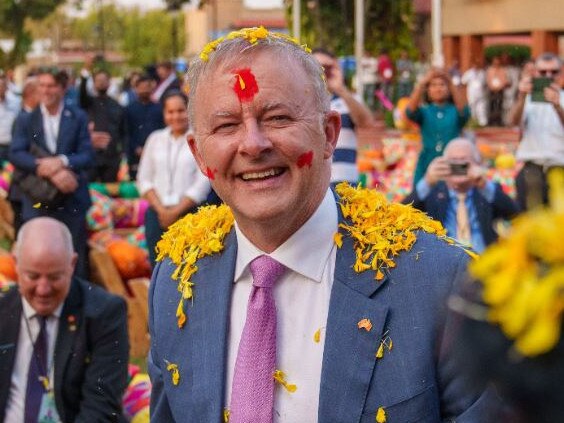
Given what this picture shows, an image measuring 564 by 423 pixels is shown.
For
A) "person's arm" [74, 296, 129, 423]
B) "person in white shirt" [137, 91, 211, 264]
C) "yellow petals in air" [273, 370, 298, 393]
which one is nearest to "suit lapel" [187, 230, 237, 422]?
"yellow petals in air" [273, 370, 298, 393]

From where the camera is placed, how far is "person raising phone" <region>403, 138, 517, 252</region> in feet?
21.6

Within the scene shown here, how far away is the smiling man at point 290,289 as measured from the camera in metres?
2.22

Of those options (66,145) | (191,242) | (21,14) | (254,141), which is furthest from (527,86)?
(21,14)

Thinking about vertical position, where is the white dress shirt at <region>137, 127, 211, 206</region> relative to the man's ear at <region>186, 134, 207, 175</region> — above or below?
below

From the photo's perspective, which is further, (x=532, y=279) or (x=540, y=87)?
(x=540, y=87)

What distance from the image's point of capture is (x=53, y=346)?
15.8 feet

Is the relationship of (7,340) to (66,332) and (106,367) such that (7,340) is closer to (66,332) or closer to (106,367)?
(66,332)

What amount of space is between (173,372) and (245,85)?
64cm

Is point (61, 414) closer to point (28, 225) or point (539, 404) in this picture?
point (28, 225)

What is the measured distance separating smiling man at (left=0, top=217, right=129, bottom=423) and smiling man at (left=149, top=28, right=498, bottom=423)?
2.42 m

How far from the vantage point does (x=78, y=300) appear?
4914 mm

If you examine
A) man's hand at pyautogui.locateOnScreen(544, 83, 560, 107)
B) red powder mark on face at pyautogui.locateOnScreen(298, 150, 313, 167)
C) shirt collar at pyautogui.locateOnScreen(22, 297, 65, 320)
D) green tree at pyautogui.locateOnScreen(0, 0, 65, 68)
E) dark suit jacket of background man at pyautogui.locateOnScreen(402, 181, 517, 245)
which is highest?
green tree at pyautogui.locateOnScreen(0, 0, 65, 68)

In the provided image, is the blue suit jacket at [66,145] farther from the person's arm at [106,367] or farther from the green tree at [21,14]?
the green tree at [21,14]

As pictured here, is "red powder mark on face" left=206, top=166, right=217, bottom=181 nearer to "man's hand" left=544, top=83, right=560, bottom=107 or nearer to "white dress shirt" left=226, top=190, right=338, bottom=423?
"white dress shirt" left=226, top=190, right=338, bottom=423
